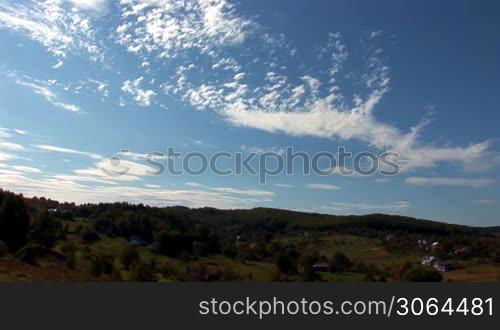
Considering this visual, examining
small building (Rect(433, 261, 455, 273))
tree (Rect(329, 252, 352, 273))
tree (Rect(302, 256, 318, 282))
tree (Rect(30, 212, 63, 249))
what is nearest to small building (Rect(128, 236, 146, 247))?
tree (Rect(302, 256, 318, 282))

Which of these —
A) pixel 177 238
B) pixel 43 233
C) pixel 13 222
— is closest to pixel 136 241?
pixel 177 238

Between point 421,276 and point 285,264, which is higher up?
point 421,276

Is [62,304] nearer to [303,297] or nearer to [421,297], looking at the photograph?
[303,297]

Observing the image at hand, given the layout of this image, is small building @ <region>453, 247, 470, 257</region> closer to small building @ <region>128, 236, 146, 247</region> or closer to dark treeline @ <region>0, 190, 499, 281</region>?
dark treeline @ <region>0, 190, 499, 281</region>

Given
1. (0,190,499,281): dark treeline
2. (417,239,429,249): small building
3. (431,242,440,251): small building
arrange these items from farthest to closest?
(417,239,429,249): small building
(431,242,440,251): small building
(0,190,499,281): dark treeline

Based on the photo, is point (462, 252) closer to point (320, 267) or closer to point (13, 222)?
point (320, 267)

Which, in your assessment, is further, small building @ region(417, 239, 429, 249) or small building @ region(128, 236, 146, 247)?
small building @ region(417, 239, 429, 249)

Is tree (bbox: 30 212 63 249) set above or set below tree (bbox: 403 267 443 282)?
above

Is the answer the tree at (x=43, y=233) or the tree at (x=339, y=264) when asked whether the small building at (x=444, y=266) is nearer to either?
the tree at (x=339, y=264)

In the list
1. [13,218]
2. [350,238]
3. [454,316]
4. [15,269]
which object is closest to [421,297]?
[454,316]
